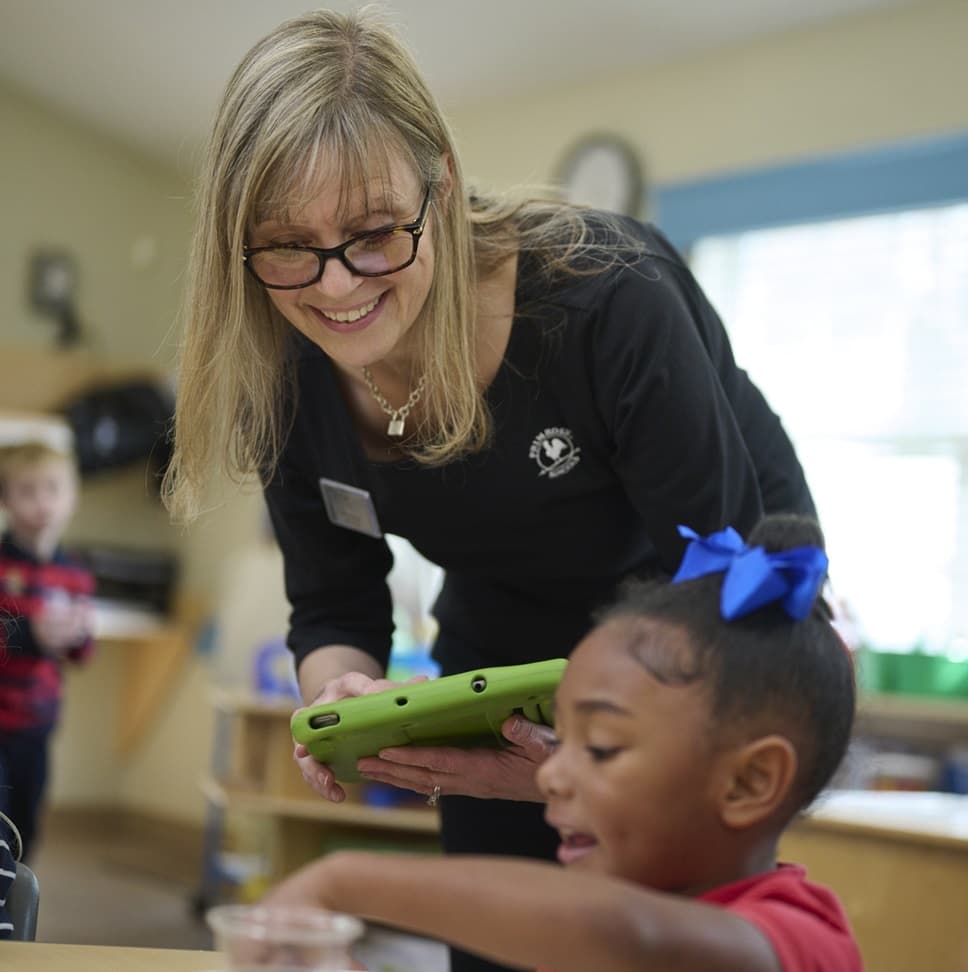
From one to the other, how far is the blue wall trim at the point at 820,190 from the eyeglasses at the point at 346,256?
2.74 m

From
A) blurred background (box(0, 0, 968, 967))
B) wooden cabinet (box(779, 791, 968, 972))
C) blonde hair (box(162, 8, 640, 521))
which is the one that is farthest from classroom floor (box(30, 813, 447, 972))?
blonde hair (box(162, 8, 640, 521))

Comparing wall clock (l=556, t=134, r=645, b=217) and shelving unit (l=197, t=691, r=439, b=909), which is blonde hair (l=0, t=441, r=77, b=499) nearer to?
shelving unit (l=197, t=691, r=439, b=909)

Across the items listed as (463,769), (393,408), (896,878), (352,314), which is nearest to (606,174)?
(896,878)

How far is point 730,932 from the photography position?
671mm

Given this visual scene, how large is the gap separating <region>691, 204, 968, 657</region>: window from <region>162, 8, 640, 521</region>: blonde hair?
94.1 inches

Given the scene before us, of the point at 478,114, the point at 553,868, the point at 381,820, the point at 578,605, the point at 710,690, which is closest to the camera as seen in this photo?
the point at 553,868

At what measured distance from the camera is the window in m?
3.54

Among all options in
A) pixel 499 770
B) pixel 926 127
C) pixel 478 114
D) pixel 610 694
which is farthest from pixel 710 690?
pixel 478 114

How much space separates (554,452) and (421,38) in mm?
3271

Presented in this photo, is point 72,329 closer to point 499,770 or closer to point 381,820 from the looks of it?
point 381,820

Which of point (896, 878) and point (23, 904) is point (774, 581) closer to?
point (23, 904)

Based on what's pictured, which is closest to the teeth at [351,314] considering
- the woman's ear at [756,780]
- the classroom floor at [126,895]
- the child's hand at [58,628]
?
the woman's ear at [756,780]

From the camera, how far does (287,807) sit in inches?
140

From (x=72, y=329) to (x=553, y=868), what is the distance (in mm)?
5092
